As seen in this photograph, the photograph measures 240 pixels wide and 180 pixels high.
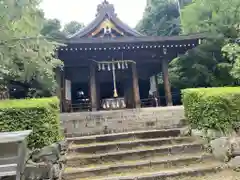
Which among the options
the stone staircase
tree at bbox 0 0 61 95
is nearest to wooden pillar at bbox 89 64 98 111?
tree at bbox 0 0 61 95

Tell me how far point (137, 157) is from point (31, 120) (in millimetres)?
2474

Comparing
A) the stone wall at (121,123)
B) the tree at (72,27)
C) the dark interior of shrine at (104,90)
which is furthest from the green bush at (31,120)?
the tree at (72,27)

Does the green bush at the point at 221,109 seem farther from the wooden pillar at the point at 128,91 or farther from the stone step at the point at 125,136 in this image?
the wooden pillar at the point at 128,91

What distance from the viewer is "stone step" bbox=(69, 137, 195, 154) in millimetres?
5629

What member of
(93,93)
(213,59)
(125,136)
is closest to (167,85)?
(213,59)

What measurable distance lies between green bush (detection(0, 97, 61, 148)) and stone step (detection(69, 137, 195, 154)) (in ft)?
2.98

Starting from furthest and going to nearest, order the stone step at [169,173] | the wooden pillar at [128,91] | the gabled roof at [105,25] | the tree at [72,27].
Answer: the tree at [72,27] → the gabled roof at [105,25] → the wooden pillar at [128,91] → the stone step at [169,173]

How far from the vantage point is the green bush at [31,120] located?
4.59 metres

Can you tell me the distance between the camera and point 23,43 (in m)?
6.11

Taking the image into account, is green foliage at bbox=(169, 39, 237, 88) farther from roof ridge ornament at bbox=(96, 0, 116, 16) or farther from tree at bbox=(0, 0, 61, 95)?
tree at bbox=(0, 0, 61, 95)

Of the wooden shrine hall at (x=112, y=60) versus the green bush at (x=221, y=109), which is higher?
the wooden shrine hall at (x=112, y=60)

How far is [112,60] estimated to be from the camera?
41.8ft

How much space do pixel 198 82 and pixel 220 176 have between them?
9.21m

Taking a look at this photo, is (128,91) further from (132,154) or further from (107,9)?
(132,154)
